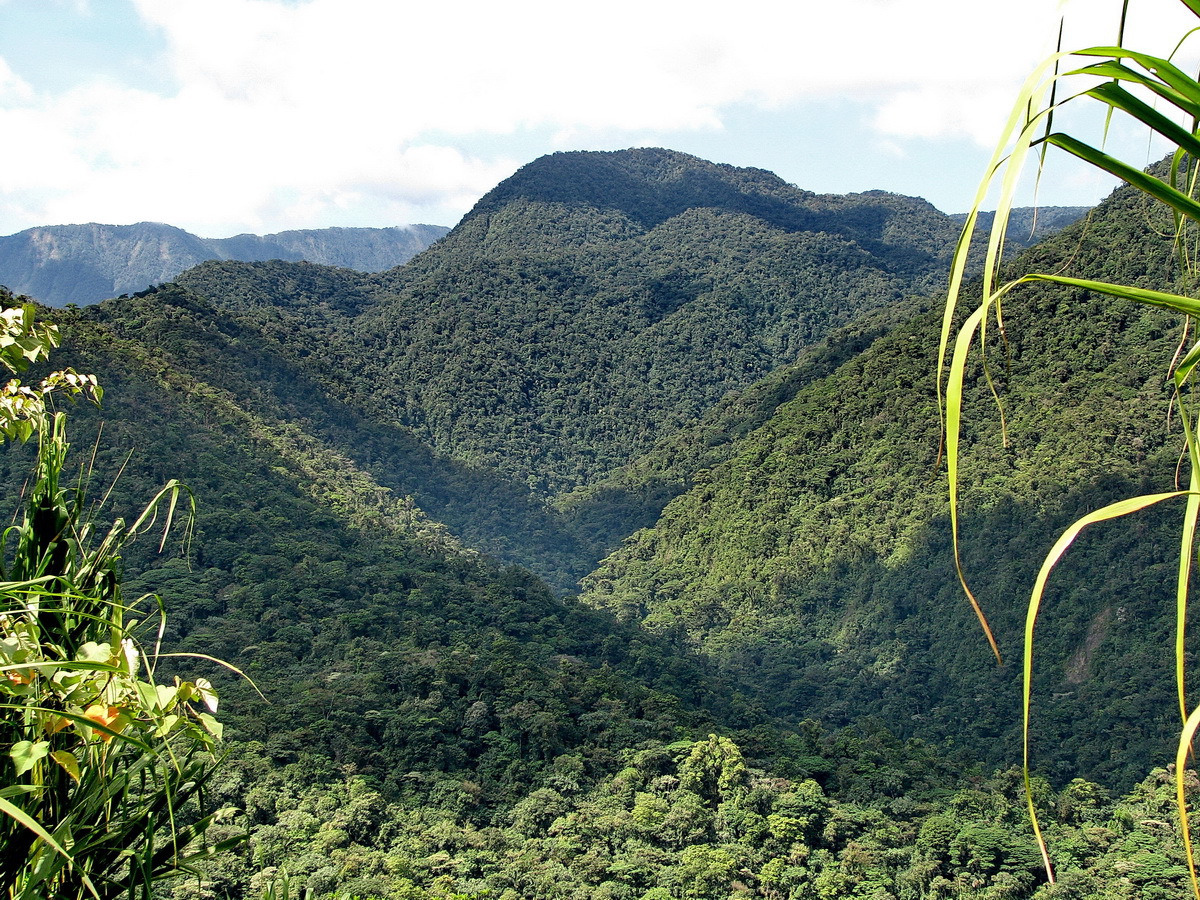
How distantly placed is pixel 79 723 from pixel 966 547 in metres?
29.1

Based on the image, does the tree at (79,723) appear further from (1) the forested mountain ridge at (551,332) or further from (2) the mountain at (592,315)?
(2) the mountain at (592,315)

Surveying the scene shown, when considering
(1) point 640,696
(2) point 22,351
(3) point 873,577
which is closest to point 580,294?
(3) point 873,577

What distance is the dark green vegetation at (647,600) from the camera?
14.3 m

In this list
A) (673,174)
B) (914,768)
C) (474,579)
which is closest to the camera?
(914,768)

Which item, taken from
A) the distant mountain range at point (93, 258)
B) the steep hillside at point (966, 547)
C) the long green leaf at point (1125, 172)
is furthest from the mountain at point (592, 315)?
the distant mountain range at point (93, 258)

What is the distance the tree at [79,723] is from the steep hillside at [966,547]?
66.5 feet

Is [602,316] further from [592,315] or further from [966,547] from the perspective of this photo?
[966,547]

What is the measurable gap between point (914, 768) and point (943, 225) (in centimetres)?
7281

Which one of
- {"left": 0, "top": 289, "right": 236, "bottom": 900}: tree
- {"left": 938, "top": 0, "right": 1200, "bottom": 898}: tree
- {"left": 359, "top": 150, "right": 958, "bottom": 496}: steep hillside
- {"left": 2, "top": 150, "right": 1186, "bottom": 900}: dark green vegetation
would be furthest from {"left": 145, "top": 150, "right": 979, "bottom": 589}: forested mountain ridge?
{"left": 938, "top": 0, "right": 1200, "bottom": 898}: tree

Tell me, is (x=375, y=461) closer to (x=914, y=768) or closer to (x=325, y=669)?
(x=325, y=669)

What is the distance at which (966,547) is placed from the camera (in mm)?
27797

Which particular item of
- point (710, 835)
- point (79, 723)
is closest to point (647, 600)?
point (710, 835)

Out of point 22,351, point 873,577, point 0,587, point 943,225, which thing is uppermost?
point 943,225

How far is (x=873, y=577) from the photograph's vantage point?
1176 inches
